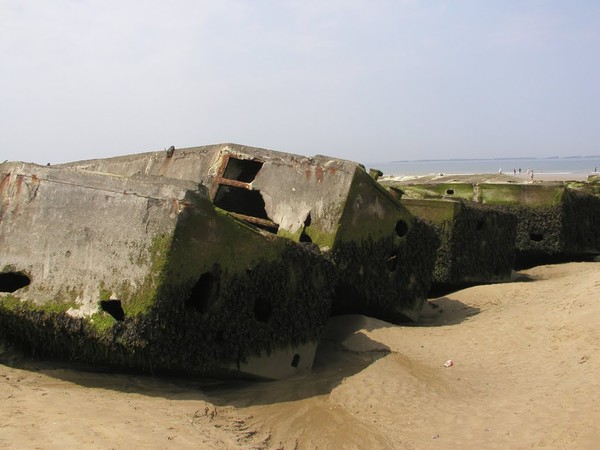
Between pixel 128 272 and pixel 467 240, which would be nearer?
pixel 128 272

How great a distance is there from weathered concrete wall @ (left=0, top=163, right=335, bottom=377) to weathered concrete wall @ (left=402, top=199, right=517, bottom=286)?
4721 mm

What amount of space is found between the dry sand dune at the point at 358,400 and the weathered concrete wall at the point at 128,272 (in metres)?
0.29

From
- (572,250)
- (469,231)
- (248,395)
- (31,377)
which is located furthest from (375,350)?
(572,250)

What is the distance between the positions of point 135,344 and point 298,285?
1.52 metres

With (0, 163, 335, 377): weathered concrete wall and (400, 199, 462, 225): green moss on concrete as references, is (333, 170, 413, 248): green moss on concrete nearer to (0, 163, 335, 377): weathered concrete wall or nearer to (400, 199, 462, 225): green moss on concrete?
(0, 163, 335, 377): weathered concrete wall

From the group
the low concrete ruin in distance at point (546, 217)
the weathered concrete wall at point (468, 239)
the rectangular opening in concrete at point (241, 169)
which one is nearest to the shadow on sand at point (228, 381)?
the rectangular opening in concrete at point (241, 169)

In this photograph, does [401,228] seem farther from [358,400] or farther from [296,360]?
[358,400]

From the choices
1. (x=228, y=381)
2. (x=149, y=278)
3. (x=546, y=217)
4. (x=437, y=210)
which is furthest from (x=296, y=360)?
Result: (x=546, y=217)

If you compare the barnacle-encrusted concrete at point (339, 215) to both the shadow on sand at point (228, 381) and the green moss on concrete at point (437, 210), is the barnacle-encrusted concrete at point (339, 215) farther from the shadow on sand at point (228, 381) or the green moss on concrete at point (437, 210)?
the green moss on concrete at point (437, 210)

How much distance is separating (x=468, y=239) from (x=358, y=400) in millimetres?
5058

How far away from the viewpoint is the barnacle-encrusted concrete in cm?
684

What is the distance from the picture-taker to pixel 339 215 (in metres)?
6.75

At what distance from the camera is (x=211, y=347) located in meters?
4.93

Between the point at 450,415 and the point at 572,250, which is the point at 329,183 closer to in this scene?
the point at 450,415
